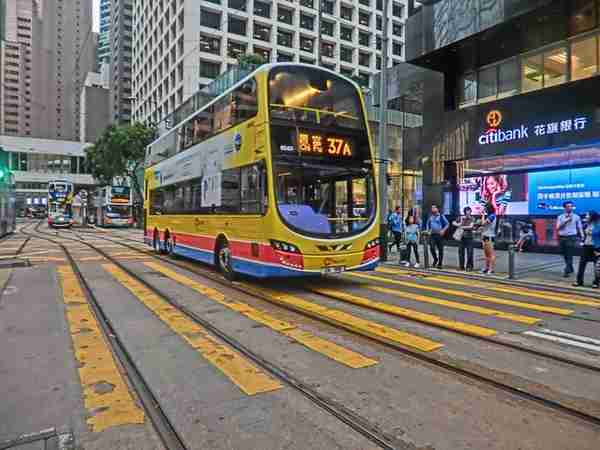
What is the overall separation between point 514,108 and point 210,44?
43.8 meters

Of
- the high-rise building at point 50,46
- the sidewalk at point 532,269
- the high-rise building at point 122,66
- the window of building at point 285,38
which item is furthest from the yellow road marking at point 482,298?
the high-rise building at point 122,66

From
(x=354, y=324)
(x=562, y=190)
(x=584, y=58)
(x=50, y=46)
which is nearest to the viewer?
(x=354, y=324)

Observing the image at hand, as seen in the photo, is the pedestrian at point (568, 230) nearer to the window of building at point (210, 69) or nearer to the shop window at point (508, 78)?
the shop window at point (508, 78)

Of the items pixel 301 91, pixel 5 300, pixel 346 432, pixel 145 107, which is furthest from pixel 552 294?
pixel 145 107

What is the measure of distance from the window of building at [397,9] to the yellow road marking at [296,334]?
71915 millimetres

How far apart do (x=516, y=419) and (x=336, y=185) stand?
5.82m

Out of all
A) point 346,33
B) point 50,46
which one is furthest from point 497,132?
point 346,33

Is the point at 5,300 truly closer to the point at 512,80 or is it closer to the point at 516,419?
the point at 516,419

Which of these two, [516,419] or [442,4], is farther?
[442,4]

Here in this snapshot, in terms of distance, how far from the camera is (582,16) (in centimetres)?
1424

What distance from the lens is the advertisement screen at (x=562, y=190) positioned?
14891 mm

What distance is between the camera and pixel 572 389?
388 cm

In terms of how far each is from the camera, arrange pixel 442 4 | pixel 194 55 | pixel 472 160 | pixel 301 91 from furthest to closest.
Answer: pixel 194 55, pixel 472 160, pixel 442 4, pixel 301 91

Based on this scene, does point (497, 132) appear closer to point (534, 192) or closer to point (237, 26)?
point (534, 192)
